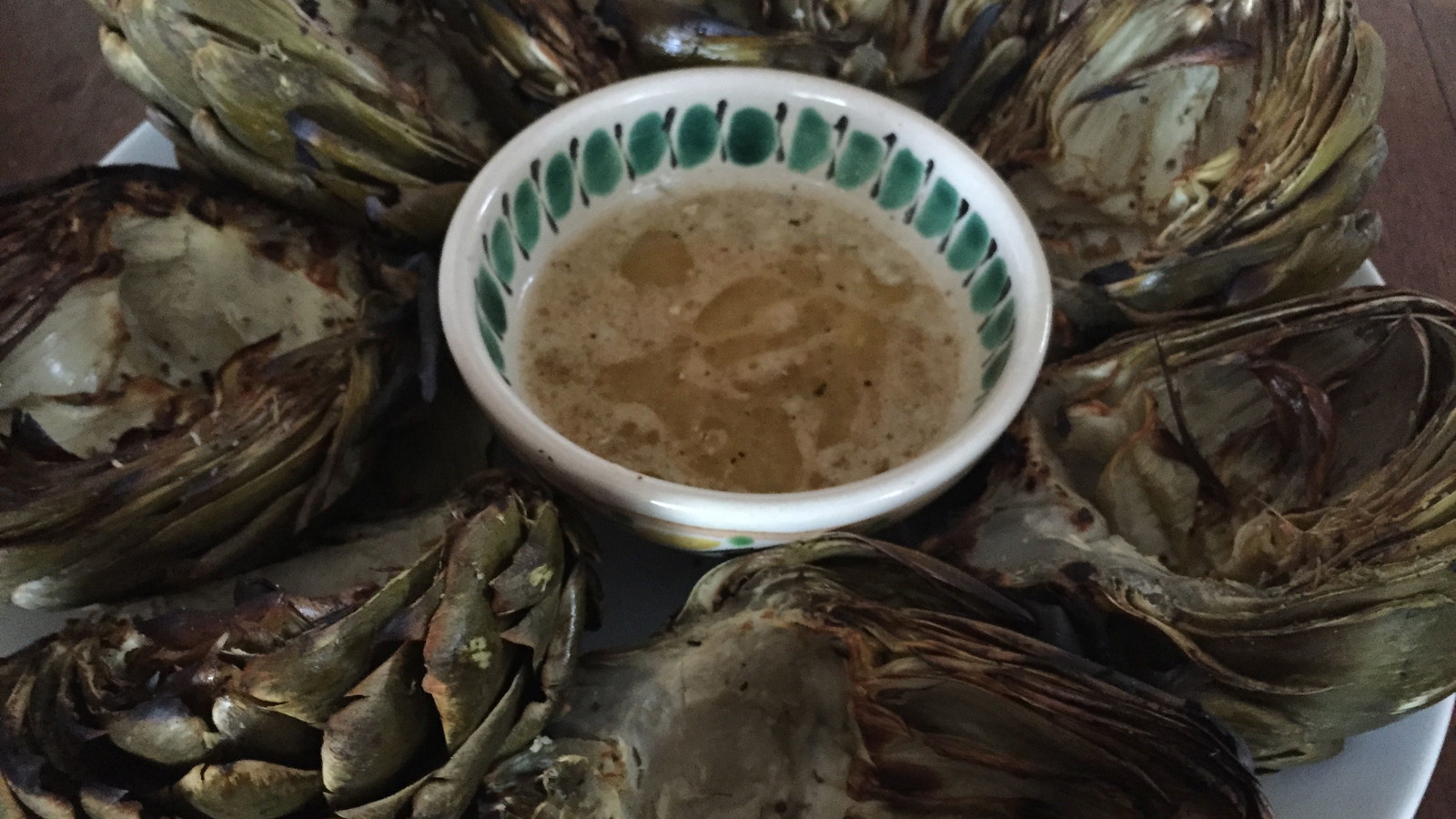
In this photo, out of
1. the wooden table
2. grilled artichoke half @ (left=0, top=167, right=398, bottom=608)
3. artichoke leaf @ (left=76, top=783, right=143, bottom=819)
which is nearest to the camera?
artichoke leaf @ (left=76, top=783, right=143, bottom=819)

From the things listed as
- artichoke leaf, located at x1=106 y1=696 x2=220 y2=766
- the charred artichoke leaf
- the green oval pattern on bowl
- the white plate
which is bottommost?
the white plate

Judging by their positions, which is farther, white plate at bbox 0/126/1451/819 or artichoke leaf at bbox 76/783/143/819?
white plate at bbox 0/126/1451/819

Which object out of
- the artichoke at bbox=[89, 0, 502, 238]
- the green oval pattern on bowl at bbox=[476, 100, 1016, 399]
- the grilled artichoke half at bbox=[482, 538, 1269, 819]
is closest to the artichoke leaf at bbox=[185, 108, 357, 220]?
the artichoke at bbox=[89, 0, 502, 238]

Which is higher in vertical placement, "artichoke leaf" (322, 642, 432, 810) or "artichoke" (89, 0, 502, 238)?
"artichoke" (89, 0, 502, 238)

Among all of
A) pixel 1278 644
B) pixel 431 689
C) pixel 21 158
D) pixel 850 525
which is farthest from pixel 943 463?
pixel 21 158

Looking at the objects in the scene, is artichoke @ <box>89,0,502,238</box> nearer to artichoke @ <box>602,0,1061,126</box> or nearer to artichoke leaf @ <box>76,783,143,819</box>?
artichoke @ <box>602,0,1061,126</box>

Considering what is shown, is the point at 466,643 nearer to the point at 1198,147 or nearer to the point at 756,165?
the point at 756,165

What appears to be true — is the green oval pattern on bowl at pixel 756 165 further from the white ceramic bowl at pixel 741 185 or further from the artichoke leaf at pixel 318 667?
the artichoke leaf at pixel 318 667

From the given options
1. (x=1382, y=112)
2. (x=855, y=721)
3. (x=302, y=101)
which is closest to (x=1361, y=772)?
(x=855, y=721)
